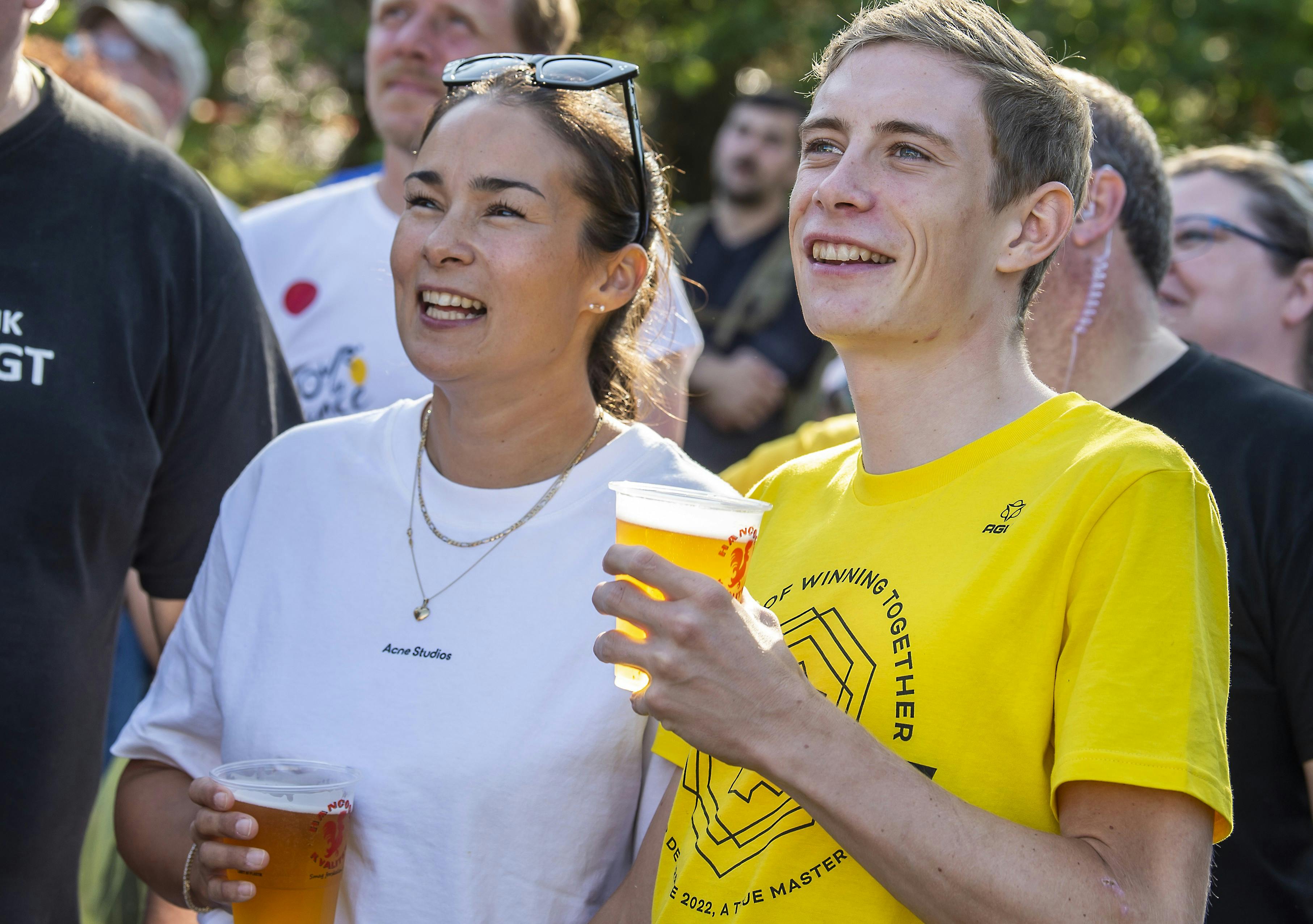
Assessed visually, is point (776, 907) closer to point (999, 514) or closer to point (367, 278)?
point (999, 514)

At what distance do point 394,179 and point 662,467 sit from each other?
186cm

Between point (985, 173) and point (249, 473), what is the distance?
162 centimetres

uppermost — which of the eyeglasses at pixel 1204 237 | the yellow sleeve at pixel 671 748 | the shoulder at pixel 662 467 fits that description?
the eyeglasses at pixel 1204 237

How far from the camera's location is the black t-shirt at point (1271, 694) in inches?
90.4

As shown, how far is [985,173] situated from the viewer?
6.24ft

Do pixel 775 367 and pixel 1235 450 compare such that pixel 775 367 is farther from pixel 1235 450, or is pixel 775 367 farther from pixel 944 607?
pixel 944 607

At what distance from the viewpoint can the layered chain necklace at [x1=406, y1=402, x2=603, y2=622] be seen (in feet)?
7.72

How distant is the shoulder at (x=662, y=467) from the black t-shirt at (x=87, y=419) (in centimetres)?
105

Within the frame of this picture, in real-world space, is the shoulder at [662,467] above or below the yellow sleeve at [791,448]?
above

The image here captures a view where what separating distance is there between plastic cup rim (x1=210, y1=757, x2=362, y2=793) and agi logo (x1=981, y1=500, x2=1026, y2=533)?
1141mm

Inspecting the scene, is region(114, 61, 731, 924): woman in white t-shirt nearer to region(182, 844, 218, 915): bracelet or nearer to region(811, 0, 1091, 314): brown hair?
region(182, 844, 218, 915): bracelet

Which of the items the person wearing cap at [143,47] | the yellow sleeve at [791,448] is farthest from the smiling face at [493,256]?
the person wearing cap at [143,47]

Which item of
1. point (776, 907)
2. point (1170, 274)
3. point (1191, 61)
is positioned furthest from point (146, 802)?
point (1191, 61)

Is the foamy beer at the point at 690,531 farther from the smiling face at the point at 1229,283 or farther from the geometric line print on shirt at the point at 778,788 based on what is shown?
the smiling face at the point at 1229,283
